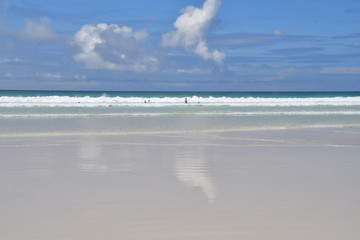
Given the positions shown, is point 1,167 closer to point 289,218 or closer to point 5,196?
point 5,196

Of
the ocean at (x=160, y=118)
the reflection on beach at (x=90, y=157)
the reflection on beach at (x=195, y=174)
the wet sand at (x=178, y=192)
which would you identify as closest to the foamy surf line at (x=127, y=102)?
the ocean at (x=160, y=118)

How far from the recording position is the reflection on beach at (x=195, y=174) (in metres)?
6.14

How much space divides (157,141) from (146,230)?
24.4ft

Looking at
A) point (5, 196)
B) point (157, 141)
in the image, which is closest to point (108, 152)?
point (157, 141)

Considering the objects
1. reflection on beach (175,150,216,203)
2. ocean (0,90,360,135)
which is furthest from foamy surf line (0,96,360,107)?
reflection on beach (175,150,216,203)

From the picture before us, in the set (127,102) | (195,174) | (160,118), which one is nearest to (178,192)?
(195,174)

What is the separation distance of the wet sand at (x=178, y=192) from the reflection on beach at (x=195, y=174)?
0.05 ft

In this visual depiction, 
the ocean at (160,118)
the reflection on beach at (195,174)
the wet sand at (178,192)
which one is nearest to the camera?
the wet sand at (178,192)

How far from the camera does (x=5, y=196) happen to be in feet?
18.8

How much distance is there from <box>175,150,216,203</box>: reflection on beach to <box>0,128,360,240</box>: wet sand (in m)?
0.02

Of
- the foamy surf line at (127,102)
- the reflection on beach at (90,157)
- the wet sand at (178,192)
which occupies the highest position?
the foamy surf line at (127,102)

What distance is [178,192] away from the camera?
5.97 metres

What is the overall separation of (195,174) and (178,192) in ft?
4.34

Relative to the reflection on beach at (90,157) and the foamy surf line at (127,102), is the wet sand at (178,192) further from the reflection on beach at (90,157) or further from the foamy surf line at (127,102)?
the foamy surf line at (127,102)
